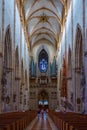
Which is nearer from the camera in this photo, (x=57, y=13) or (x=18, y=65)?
(x=18, y=65)

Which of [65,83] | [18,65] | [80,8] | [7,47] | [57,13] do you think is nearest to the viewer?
[80,8]

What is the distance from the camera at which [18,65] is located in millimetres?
39250

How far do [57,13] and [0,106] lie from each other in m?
26.7

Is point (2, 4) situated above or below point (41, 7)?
below

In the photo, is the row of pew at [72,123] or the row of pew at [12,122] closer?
the row of pew at [72,123]

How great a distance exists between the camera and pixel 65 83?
138 ft

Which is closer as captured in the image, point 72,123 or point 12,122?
point 72,123

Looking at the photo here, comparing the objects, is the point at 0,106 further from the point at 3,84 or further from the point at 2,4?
the point at 2,4

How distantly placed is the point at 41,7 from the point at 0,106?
27347mm

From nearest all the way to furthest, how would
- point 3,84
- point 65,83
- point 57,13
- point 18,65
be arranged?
point 3,84
point 18,65
point 65,83
point 57,13

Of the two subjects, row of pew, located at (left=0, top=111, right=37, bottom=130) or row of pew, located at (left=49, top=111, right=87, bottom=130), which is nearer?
row of pew, located at (left=49, top=111, right=87, bottom=130)

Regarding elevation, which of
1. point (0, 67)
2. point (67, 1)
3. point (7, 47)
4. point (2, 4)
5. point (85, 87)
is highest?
point (67, 1)

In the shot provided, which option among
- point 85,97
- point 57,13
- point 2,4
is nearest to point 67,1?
point 57,13

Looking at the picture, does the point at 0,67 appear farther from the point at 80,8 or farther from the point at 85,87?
the point at 80,8
